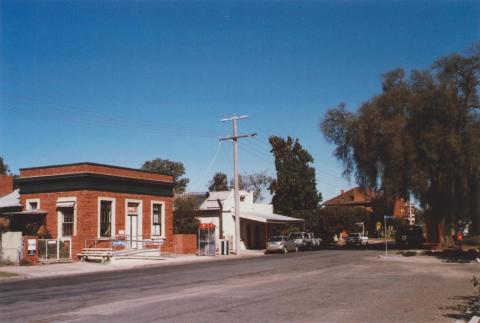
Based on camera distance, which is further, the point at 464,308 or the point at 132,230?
the point at 132,230

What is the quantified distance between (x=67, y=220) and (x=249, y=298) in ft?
77.3

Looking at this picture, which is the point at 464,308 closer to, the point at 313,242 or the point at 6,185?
the point at 313,242

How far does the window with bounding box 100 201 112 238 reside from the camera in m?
36.0

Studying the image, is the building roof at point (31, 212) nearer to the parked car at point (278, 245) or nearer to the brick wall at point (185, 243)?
the brick wall at point (185, 243)

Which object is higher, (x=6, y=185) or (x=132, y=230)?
(x=6, y=185)

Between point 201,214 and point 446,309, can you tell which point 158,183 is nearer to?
point 201,214

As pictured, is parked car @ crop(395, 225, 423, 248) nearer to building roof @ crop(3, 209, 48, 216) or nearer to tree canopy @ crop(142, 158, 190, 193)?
building roof @ crop(3, 209, 48, 216)

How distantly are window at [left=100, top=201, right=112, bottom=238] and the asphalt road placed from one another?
1397 cm

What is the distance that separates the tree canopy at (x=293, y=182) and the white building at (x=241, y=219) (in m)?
9.30

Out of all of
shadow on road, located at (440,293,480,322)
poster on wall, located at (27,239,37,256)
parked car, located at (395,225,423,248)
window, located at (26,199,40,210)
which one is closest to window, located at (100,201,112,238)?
window, located at (26,199,40,210)

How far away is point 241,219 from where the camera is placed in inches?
1996

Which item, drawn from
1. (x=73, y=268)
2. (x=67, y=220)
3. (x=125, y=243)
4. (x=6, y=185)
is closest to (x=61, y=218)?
(x=67, y=220)

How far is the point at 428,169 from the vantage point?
134ft

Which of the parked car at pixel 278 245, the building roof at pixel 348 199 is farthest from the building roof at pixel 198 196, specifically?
the building roof at pixel 348 199
